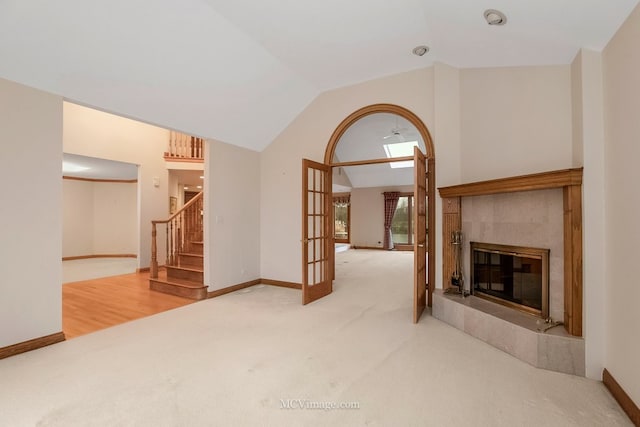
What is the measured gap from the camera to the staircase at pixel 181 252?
480 cm

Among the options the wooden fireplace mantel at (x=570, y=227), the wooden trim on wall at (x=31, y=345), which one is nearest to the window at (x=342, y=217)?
the wooden fireplace mantel at (x=570, y=227)

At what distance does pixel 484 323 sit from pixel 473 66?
2.76 meters

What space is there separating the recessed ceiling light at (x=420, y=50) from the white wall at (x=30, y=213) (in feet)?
12.4

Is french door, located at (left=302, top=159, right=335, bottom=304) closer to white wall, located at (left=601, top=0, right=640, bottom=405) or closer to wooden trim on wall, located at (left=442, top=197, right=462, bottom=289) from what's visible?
wooden trim on wall, located at (left=442, top=197, right=462, bottom=289)

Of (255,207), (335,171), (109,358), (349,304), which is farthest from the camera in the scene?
(335,171)

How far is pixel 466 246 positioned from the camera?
343 cm

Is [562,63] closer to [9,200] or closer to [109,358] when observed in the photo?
[109,358]

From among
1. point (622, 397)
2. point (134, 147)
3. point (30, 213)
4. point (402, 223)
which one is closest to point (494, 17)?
point (622, 397)

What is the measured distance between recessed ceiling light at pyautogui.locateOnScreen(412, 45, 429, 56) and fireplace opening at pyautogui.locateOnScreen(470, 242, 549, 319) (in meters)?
2.29

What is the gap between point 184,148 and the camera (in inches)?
272

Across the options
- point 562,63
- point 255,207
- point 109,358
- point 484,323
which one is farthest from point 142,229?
point 562,63

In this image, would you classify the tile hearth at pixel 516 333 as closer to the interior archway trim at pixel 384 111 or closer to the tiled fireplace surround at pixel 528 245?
the tiled fireplace surround at pixel 528 245

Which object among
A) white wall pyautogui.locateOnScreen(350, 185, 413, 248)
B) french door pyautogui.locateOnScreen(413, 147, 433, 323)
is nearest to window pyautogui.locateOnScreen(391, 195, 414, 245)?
white wall pyautogui.locateOnScreen(350, 185, 413, 248)

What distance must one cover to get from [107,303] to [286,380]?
130 inches
